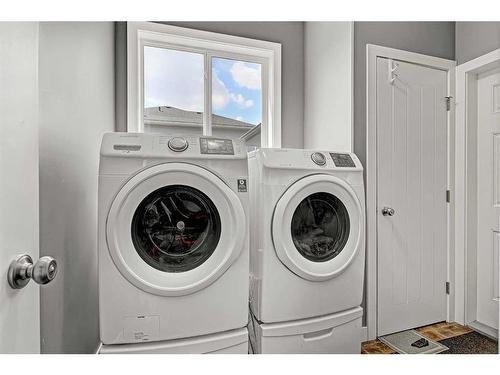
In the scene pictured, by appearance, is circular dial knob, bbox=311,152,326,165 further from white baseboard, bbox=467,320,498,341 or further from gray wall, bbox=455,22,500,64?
white baseboard, bbox=467,320,498,341

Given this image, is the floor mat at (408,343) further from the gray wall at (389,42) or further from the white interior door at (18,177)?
the white interior door at (18,177)

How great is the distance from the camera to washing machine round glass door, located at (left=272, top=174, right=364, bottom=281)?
1.16m

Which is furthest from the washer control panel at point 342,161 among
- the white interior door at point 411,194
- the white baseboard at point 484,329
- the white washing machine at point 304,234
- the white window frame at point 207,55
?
the white baseboard at point 484,329

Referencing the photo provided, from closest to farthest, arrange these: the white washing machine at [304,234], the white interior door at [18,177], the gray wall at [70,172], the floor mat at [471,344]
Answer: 1. the white interior door at [18,177]
2. the gray wall at [70,172]
3. the white washing machine at [304,234]
4. the floor mat at [471,344]

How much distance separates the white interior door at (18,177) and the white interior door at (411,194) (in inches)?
62.4

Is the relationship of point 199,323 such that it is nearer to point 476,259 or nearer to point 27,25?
point 27,25

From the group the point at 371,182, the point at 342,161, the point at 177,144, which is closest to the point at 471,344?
the point at 371,182

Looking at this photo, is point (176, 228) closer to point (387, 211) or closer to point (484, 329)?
point (387, 211)

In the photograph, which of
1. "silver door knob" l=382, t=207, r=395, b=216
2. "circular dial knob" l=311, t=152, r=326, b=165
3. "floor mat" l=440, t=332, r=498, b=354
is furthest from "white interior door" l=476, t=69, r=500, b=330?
"circular dial knob" l=311, t=152, r=326, b=165

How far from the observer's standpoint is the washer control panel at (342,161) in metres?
1.29

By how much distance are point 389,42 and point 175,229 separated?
1.61m

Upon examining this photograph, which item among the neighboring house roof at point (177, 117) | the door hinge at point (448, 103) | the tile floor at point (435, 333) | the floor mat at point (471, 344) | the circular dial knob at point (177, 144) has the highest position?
the door hinge at point (448, 103)

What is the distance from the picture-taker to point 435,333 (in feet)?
5.54

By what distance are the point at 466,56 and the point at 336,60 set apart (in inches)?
32.3
